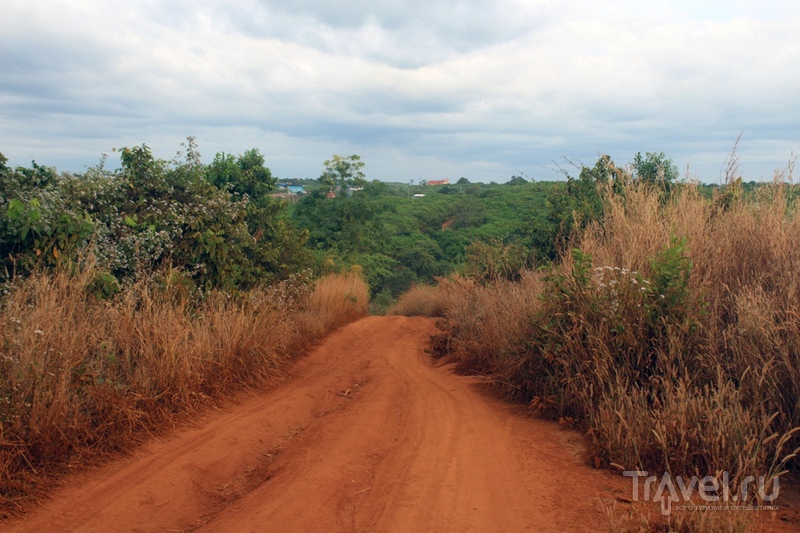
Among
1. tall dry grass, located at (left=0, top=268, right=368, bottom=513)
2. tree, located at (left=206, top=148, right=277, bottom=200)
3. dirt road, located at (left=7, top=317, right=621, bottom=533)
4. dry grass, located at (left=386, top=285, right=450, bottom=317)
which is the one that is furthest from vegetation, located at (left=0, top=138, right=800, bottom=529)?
dry grass, located at (left=386, top=285, right=450, bottom=317)

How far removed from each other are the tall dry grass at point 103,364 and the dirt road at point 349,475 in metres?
0.30

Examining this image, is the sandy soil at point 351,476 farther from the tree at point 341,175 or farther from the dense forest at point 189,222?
the tree at point 341,175

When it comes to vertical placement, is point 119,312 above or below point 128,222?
below

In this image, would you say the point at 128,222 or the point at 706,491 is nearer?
the point at 706,491

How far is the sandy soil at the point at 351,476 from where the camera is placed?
14.0ft

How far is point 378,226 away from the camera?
115 ft

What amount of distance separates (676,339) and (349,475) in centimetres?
319

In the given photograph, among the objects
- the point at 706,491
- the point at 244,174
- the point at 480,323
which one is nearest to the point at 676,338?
the point at 706,491

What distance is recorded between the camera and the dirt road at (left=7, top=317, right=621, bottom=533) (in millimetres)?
4266

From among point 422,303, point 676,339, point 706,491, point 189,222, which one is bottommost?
point 422,303

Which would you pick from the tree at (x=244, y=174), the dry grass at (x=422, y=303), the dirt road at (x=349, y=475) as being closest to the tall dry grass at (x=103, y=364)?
the dirt road at (x=349, y=475)

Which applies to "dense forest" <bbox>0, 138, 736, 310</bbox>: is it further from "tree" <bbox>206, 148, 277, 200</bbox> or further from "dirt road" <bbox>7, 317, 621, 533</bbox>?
"dirt road" <bbox>7, 317, 621, 533</bbox>

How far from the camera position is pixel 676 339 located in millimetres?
5691

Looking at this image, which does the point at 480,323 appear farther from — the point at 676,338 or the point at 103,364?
the point at 103,364
